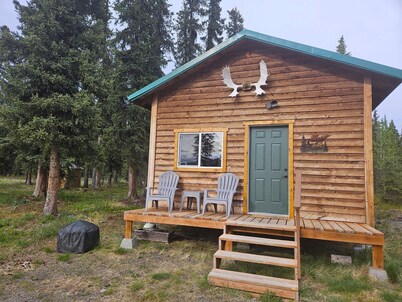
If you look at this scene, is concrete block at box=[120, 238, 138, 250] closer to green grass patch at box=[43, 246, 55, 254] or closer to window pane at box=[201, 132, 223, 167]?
green grass patch at box=[43, 246, 55, 254]

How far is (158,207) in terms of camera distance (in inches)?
239

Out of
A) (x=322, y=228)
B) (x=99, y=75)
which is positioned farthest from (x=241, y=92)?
(x=99, y=75)

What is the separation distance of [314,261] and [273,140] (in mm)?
2375

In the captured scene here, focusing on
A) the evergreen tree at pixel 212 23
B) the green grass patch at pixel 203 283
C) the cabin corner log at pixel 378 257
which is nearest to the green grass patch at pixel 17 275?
the green grass patch at pixel 203 283

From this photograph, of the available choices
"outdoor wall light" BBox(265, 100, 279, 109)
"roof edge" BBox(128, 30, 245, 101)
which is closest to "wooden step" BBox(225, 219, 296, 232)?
"outdoor wall light" BBox(265, 100, 279, 109)

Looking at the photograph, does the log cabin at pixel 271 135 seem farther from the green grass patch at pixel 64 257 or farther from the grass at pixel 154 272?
the green grass patch at pixel 64 257

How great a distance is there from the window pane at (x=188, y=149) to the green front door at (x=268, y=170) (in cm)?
127

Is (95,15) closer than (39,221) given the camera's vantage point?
No

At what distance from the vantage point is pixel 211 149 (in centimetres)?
587

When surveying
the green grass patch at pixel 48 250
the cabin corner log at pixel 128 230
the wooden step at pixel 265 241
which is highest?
the wooden step at pixel 265 241

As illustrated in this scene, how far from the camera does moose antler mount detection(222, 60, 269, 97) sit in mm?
5504

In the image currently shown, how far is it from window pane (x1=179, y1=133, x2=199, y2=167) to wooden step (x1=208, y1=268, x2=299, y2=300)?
2835 millimetres

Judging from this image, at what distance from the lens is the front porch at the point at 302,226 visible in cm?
369

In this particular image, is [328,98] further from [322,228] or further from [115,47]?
[115,47]
